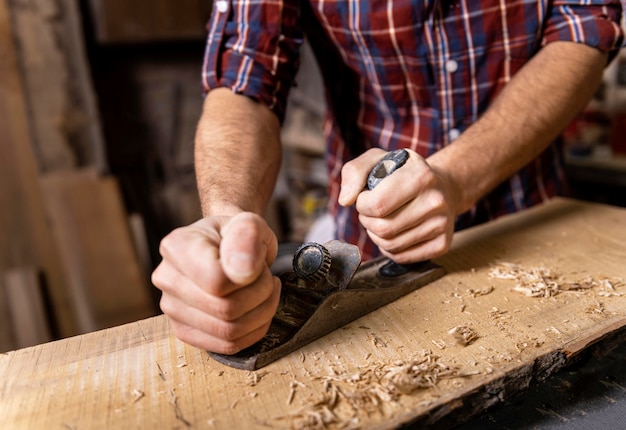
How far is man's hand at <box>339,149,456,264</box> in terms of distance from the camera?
1091 millimetres

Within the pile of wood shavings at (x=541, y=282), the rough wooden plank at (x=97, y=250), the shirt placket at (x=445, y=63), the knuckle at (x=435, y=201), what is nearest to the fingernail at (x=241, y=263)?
the knuckle at (x=435, y=201)

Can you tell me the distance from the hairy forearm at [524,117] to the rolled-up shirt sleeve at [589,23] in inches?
0.9

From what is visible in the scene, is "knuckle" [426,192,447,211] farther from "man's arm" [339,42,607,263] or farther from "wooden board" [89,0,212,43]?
"wooden board" [89,0,212,43]

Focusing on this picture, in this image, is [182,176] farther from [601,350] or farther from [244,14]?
[601,350]

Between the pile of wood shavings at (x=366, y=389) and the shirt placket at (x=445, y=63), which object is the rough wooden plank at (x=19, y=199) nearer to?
the shirt placket at (x=445, y=63)

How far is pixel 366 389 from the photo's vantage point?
2.78 ft

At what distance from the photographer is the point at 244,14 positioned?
1465 millimetres

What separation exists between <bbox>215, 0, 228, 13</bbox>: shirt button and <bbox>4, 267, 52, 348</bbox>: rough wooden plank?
6.50 feet

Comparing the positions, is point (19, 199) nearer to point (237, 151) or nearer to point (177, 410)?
point (237, 151)

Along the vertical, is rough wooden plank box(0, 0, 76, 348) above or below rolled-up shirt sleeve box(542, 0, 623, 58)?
below

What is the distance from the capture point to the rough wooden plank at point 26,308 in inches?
108

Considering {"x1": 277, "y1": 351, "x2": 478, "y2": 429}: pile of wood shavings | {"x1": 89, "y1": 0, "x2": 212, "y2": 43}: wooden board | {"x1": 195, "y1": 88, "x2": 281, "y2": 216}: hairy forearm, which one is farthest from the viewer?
{"x1": 89, "y1": 0, "x2": 212, "y2": 43}: wooden board

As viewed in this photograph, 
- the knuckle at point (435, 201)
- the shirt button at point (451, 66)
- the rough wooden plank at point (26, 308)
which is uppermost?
the shirt button at point (451, 66)

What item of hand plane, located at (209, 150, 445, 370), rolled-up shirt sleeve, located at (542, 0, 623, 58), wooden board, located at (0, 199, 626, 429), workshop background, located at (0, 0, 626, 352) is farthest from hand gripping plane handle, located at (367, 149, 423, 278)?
workshop background, located at (0, 0, 626, 352)
